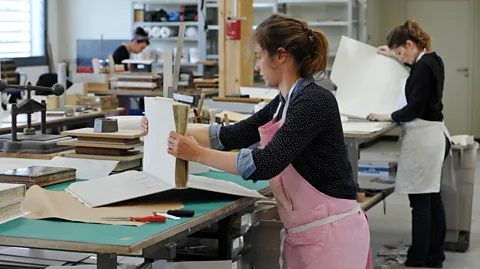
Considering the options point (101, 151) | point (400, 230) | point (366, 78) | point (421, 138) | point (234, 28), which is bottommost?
point (400, 230)

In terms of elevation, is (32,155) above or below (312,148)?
below

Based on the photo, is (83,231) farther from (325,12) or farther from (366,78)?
(325,12)

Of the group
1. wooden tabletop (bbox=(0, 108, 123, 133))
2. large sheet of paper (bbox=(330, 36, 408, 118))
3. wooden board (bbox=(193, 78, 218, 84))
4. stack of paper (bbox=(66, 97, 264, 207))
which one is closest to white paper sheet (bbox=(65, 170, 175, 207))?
stack of paper (bbox=(66, 97, 264, 207))

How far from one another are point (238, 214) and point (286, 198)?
251mm

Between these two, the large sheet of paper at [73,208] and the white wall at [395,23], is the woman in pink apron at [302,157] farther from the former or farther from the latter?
the white wall at [395,23]

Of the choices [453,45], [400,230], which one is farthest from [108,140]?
[453,45]

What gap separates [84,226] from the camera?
202cm

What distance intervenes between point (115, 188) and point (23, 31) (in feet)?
28.1

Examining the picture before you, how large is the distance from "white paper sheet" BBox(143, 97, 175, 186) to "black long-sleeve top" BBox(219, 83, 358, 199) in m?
0.29

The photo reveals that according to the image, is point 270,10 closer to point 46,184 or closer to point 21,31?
point 21,31

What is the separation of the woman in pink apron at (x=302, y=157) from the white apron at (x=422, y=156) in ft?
7.59

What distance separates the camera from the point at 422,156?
475 centimetres

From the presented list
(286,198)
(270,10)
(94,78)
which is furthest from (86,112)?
(270,10)

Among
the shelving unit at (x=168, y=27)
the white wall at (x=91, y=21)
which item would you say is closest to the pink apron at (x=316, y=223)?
the shelving unit at (x=168, y=27)
